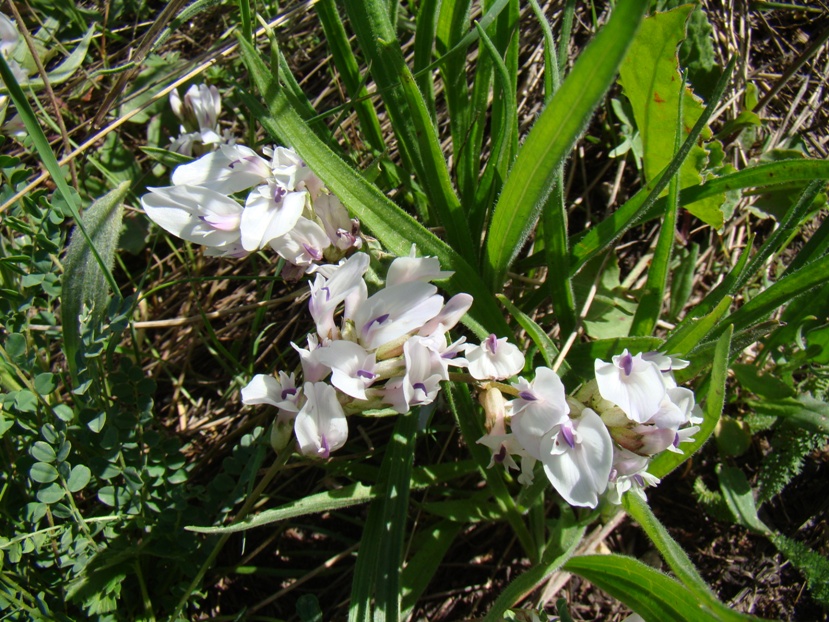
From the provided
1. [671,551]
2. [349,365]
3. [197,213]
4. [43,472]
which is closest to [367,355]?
[349,365]

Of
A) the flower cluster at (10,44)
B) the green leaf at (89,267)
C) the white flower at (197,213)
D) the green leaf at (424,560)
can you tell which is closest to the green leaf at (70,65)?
the flower cluster at (10,44)

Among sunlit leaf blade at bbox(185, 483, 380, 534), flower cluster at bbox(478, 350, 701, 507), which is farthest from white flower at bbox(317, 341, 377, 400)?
sunlit leaf blade at bbox(185, 483, 380, 534)

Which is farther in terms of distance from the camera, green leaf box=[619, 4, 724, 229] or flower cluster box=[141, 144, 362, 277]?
green leaf box=[619, 4, 724, 229]

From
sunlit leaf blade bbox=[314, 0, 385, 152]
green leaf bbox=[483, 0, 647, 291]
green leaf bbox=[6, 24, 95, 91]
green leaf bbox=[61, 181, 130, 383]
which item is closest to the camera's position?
green leaf bbox=[483, 0, 647, 291]

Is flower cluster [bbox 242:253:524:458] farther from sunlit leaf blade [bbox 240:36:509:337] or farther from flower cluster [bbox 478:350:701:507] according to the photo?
sunlit leaf blade [bbox 240:36:509:337]

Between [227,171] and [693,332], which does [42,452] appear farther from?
[693,332]

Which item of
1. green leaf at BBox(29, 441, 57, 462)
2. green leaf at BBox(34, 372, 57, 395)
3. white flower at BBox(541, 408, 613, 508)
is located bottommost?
green leaf at BBox(29, 441, 57, 462)

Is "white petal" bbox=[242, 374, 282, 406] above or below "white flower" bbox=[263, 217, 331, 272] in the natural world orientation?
below
